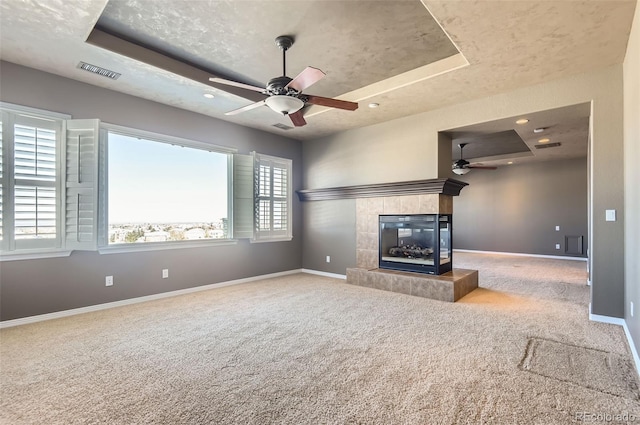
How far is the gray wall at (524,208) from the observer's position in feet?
26.8

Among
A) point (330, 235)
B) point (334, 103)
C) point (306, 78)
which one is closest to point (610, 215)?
point (334, 103)

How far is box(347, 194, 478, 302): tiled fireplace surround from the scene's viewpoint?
4305 mm

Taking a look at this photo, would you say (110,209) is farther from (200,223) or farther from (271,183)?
(271,183)

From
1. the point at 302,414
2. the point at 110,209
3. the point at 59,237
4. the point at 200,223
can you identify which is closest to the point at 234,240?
the point at 200,223

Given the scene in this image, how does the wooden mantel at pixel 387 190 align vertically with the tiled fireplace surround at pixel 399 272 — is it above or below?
above

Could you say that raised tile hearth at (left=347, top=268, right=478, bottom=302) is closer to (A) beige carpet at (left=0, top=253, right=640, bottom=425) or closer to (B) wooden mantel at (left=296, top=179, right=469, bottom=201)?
(A) beige carpet at (left=0, top=253, right=640, bottom=425)

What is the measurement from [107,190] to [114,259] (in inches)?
36.1

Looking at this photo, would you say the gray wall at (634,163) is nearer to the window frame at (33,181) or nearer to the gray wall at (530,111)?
the gray wall at (530,111)

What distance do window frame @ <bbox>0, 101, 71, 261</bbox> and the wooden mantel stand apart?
3.86 metres

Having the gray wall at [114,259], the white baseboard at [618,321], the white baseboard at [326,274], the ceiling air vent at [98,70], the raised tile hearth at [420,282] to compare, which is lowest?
the white baseboard at [326,274]

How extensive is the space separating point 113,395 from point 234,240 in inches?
137

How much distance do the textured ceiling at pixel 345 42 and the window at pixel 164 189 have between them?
783 millimetres

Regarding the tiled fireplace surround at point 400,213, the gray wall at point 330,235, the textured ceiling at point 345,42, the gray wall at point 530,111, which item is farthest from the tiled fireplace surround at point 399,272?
the textured ceiling at point 345,42

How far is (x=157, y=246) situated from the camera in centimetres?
449
